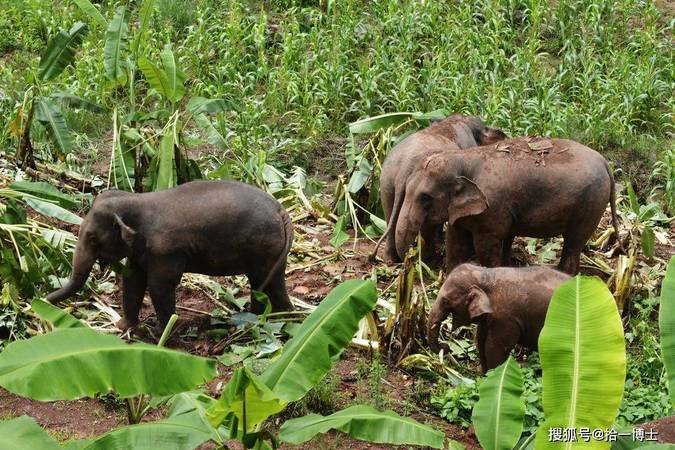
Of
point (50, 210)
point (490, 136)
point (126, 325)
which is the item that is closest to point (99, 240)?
point (126, 325)

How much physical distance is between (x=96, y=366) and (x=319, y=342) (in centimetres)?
118

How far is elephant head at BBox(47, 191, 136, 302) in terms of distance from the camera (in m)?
8.36

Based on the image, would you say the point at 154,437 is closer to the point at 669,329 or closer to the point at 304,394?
the point at 304,394

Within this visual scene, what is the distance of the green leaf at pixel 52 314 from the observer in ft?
22.2

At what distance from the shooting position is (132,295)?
8.76 metres

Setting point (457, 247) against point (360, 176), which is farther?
point (360, 176)

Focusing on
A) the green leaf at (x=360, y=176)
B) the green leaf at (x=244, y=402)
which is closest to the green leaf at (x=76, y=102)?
the green leaf at (x=360, y=176)

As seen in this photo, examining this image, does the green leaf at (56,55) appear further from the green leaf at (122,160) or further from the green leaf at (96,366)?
the green leaf at (96,366)

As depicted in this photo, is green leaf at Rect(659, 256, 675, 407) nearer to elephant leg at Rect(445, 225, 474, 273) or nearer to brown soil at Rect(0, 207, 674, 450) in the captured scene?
brown soil at Rect(0, 207, 674, 450)

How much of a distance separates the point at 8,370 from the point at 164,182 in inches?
184

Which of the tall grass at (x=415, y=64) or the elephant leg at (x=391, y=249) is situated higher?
the tall grass at (x=415, y=64)

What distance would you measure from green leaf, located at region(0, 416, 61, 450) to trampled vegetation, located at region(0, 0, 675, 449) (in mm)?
19

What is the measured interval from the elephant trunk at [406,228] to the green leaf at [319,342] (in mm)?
3016

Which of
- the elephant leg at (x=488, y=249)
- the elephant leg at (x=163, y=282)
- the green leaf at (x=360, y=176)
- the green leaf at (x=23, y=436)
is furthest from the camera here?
the green leaf at (x=360, y=176)
